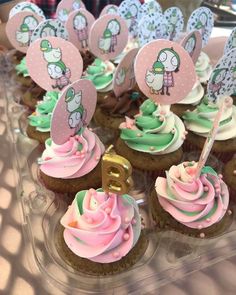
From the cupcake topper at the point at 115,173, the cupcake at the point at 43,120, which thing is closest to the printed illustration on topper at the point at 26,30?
the cupcake at the point at 43,120

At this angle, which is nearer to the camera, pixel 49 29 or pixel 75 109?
pixel 75 109

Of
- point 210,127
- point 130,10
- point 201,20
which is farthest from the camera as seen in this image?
point 130,10

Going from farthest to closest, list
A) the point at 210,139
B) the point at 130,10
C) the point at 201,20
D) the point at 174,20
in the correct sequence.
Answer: the point at 130,10
the point at 174,20
the point at 201,20
the point at 210,139

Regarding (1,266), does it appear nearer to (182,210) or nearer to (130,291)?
(130,291)

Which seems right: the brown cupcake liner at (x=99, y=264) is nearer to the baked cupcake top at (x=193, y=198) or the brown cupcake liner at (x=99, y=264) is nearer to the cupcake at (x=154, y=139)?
the baked cupcake top at (x=193, y=198)

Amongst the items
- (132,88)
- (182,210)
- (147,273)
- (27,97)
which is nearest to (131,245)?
(147,273)

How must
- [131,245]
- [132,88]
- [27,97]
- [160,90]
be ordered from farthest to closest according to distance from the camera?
[27,97] < [132,88] < [160,90] < [131,245]

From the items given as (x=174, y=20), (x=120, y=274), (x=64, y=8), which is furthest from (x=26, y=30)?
(x=120, y=274)

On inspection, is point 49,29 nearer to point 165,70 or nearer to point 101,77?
point 101,77
